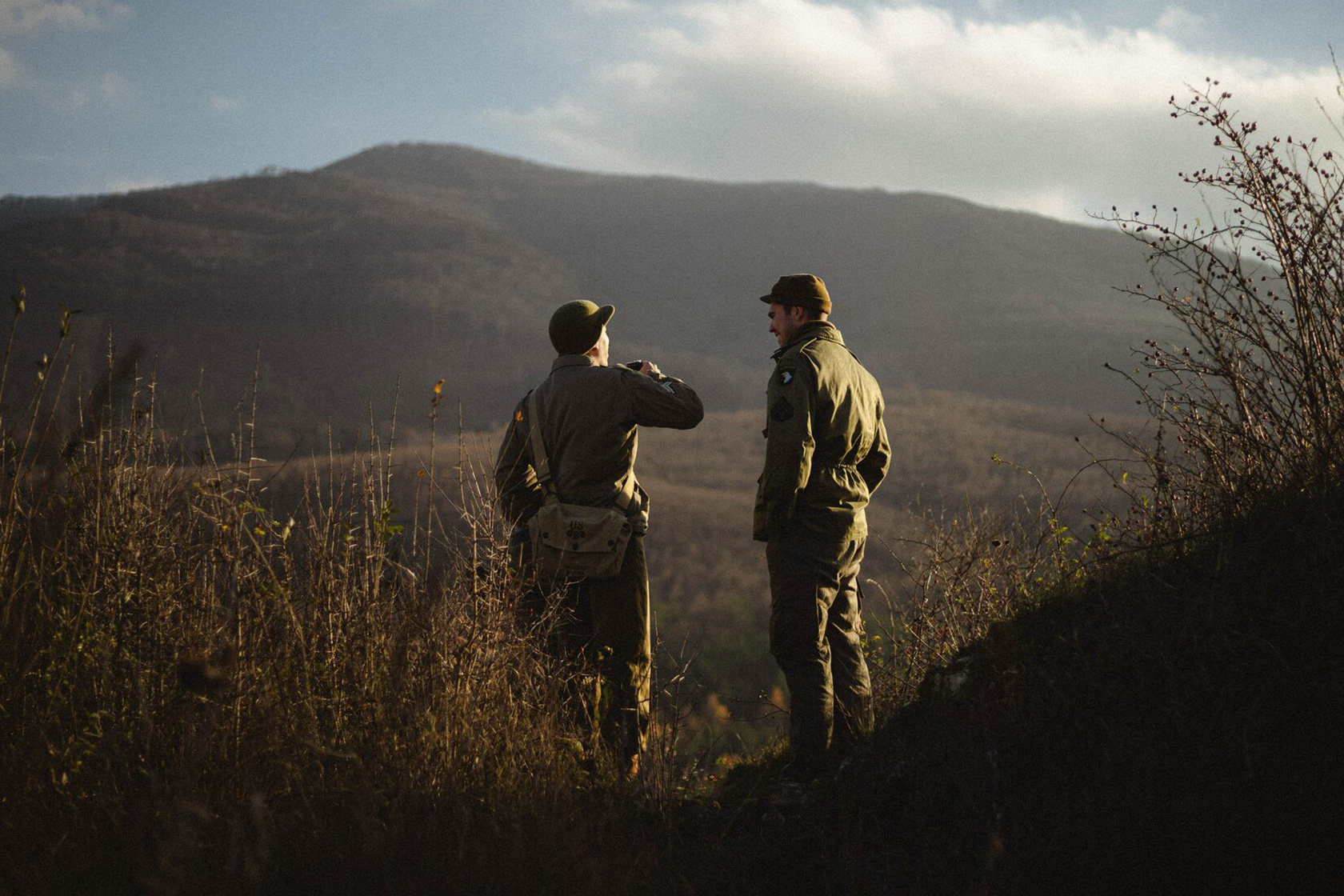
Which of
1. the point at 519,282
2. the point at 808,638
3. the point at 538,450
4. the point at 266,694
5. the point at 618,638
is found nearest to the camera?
the point at 266,694

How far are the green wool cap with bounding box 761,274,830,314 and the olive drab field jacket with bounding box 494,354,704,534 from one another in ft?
1.95

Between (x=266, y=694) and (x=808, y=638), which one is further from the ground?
(x=808, y=638)

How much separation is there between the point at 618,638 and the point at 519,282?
259ft

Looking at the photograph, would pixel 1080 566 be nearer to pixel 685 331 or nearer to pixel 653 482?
pixel 653 482

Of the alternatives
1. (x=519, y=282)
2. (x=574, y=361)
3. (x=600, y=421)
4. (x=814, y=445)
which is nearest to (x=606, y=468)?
(x=600, y=421)

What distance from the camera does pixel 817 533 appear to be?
147 inches

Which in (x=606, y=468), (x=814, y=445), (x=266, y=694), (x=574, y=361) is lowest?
(x=266, y=694)

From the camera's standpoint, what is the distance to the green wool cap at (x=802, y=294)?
13.3 ft

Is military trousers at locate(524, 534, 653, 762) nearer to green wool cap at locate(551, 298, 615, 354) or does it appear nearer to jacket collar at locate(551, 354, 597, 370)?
jacket collar at locate(551, 354, 597, 370)

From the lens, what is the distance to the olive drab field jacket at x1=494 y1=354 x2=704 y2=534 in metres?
4.04

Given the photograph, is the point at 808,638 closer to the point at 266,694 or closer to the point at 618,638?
the point at 618,638

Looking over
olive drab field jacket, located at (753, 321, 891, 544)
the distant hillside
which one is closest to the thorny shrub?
olive drab field jacket, located at (753, 321, 891, 544)

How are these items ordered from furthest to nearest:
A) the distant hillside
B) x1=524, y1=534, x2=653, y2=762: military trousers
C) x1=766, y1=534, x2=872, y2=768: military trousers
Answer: the distant hillside → x1=524, y1=534, x2=653, y2=762: military trousers → x1=766, y1=534, x2=872, y2=768: military trousers

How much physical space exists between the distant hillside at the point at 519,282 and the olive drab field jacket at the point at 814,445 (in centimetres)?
4071
